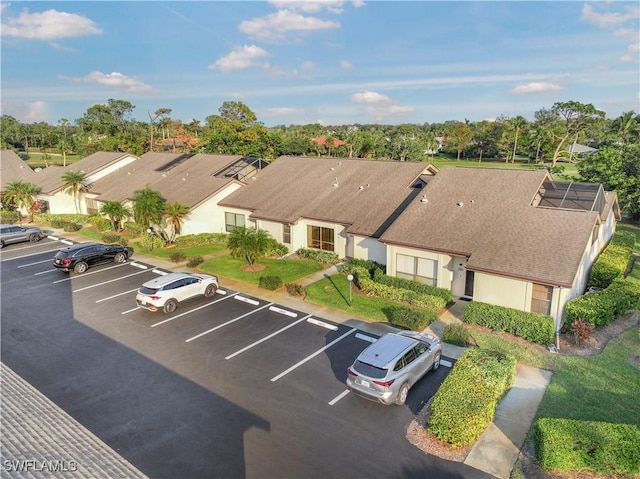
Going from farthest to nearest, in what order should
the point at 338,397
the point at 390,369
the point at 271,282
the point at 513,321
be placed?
the point at 271,282
the point at 513,321
the point at 338,397
the point at 390,369

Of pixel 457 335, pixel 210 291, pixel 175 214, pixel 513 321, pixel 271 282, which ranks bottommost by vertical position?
pixel 457 335

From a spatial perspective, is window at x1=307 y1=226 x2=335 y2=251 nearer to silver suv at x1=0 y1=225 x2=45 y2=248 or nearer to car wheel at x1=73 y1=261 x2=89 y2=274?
car wheel at x1=73 y1=261 x2=89 y2=274

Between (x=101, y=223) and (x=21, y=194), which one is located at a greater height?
(x=21, y=194)

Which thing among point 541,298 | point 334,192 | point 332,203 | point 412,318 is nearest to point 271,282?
point 412,318

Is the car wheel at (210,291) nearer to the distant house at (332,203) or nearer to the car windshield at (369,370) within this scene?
the distant house at (332,203)

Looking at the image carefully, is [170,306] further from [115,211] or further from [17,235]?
[17,235]
